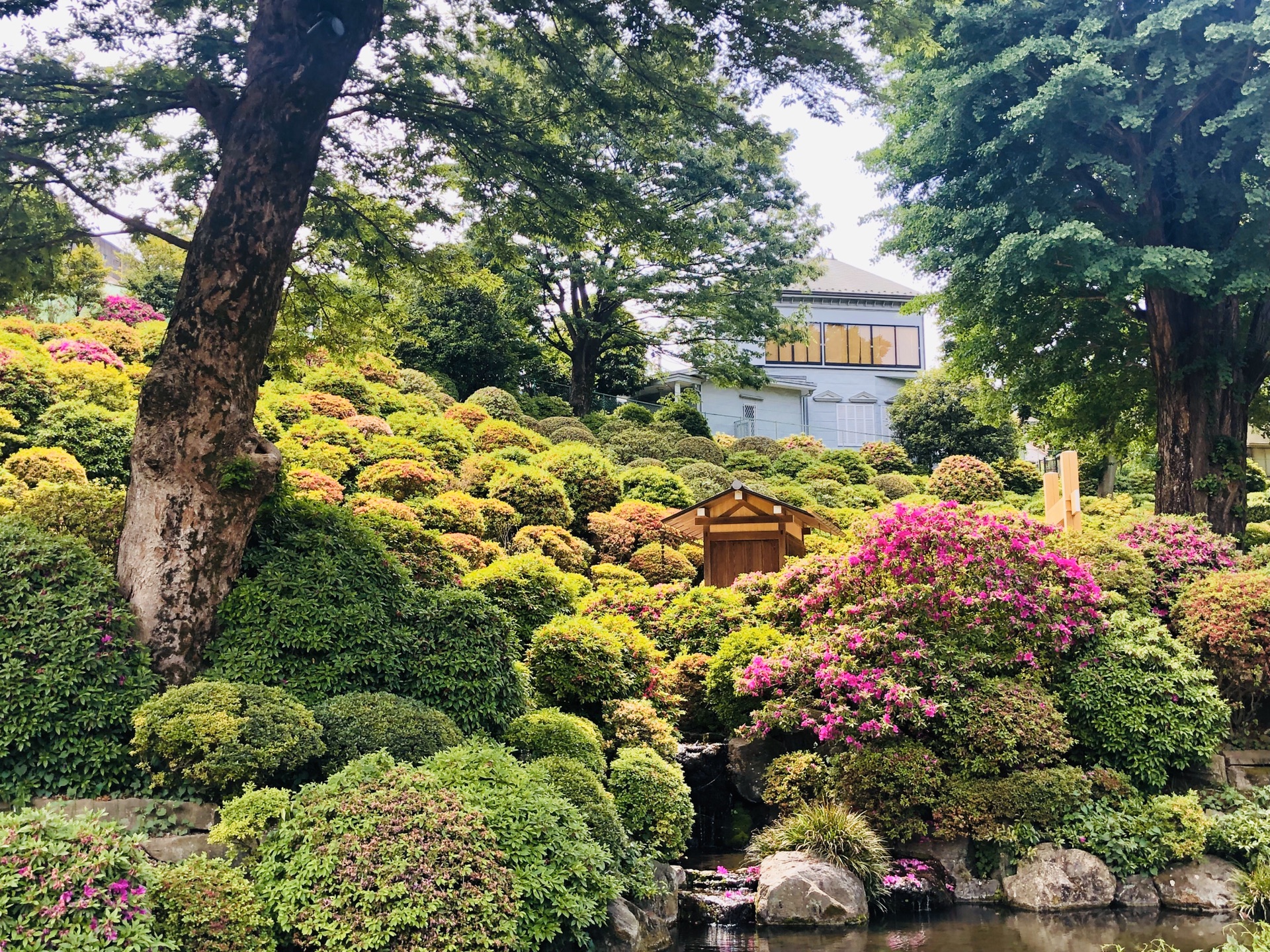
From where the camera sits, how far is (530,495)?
48.9 ft

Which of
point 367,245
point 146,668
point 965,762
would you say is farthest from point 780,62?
point 146,668

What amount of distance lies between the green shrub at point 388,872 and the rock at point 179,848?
12.9 inches

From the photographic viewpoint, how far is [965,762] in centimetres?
855

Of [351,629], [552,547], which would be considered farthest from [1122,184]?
[351,629]

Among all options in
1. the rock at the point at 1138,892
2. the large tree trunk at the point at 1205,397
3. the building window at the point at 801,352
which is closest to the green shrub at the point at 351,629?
the rock at the point at 1138,892

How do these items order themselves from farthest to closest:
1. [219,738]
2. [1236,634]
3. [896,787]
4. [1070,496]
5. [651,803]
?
[1070,496] → [1236,634] → [896,787] → [651,803] → [219,738]

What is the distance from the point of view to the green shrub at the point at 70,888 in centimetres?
435

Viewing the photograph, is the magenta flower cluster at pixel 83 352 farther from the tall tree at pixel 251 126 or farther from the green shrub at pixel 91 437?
the tall tree at pixel 251 126

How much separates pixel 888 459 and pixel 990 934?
2151 centimetres

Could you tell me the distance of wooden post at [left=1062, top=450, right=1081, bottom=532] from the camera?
11.5m

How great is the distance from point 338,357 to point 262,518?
11.8 ft

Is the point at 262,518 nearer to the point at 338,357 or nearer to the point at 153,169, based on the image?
the point at 338,357

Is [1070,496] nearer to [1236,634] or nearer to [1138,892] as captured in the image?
[1236,634]

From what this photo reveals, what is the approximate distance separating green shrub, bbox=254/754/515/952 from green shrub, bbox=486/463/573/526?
30.1ft
